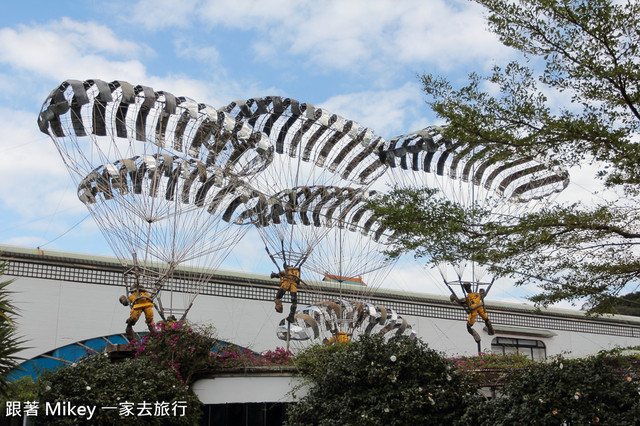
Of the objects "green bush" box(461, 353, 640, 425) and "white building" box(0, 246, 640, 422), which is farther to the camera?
"white building" box(0, 246, 640, 422)

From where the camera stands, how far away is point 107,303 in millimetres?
18953

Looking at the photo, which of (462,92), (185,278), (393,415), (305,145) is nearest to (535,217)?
(462,92)

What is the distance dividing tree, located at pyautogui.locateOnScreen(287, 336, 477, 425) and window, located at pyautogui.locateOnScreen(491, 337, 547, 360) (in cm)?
1457

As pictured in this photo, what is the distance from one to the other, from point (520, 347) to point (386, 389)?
54.2 ft

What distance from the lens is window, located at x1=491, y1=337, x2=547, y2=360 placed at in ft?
85.1

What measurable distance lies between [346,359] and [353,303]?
719 cm

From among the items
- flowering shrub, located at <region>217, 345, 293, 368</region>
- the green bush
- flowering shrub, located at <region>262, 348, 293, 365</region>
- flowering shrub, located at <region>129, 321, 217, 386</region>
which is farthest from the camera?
flowering shrub, located at <region>262, 348, 293, 365</region>

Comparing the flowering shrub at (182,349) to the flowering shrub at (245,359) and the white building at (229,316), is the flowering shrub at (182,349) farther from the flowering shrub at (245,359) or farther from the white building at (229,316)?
the white building at (229,316)

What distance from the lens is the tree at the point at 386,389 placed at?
11.3 metres

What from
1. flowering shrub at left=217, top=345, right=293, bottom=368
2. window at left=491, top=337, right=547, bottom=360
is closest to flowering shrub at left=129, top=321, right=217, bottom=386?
flowering shrub at left=217, top=345, right=293, bottom=368

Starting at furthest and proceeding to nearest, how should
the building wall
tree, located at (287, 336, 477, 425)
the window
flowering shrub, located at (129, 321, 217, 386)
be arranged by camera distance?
the window
the building wall
flowering shrub, located at (129, 321, 217, 386)
tree, located at (287, 336, 477, 425)

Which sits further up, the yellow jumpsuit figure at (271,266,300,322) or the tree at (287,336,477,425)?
the yellow jumpsuit figure at (271,266,300,322)

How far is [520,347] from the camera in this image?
26.5m

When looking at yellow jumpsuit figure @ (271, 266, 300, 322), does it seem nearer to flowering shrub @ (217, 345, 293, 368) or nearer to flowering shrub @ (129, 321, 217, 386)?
flowering shrub @ (217, 345, 293, 368)
